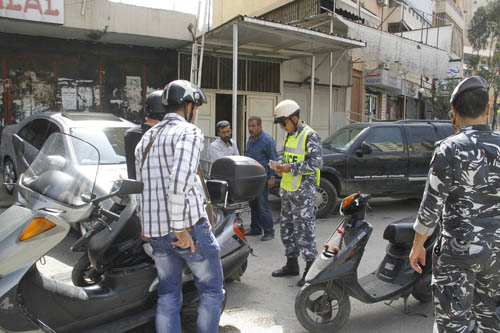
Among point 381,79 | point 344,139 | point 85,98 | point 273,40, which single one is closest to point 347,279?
point 344,139

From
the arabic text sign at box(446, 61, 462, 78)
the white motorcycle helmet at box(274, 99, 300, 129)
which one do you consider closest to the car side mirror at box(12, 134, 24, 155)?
the white motorcycle helmet at box(274, 99, 300, 129)

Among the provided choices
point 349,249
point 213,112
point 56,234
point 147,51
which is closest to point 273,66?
point 213,112

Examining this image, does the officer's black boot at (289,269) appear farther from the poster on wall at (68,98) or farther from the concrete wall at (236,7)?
the concrete wall at (236,7)

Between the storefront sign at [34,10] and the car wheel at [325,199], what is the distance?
606 cm

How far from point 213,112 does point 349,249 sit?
9075mm

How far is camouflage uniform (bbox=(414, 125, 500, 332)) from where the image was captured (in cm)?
215

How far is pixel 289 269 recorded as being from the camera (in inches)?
171

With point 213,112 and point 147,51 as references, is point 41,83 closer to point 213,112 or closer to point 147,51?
point 147,51

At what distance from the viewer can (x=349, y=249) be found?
321 centimetres

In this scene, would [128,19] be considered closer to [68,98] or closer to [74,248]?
[68,98]

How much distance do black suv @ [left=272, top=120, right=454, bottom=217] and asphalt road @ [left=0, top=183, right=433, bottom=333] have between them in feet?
5.83

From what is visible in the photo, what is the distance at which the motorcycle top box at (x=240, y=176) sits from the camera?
322cm

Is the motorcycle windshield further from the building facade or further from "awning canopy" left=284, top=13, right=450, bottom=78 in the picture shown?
"awning canopy" left=284, top=13, right=450, bottom=78

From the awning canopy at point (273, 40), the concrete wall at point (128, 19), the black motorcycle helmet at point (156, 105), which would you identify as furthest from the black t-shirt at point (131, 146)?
the concrete wall at point (128, 19)
